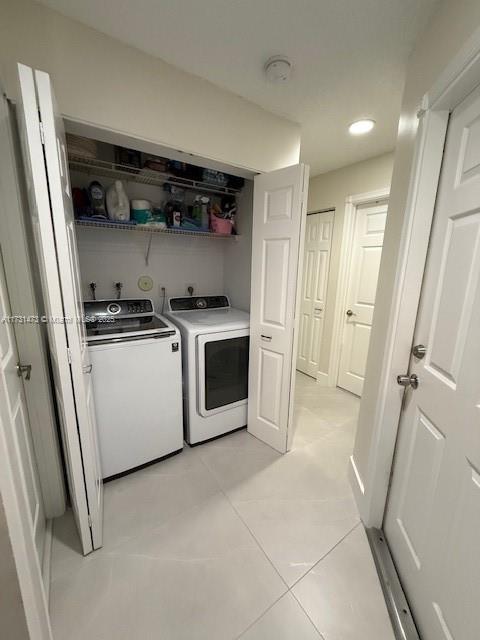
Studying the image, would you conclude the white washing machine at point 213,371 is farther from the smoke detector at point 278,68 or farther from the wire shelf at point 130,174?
the smoke detector at point 278,68

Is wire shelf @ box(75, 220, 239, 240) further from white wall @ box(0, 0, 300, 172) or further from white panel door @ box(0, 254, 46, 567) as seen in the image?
white panel door @ box(0, 254, 46, 567)

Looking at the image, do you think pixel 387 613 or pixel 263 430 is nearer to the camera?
pixel 387 613

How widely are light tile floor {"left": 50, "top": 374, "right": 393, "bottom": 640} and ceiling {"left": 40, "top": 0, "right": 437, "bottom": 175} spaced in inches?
95.9

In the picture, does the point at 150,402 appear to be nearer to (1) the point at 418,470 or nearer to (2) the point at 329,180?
(1) the point at 418,470

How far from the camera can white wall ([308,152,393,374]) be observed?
2.39 m

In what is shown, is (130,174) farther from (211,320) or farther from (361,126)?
(361,126)

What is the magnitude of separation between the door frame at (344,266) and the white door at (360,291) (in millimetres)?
31

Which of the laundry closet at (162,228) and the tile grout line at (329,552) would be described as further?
the laundry closet at (162,228)

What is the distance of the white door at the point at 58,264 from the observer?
2.70ft

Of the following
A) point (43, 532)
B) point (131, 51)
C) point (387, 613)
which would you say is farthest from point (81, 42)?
point (387, 613)

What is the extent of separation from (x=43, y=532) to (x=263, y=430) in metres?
1.41

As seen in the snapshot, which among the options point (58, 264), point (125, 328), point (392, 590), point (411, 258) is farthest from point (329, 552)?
point (58, 264)

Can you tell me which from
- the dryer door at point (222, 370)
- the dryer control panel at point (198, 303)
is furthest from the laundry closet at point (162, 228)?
the dryer door at point (222, 370)

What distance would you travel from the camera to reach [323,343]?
10.3 ft
